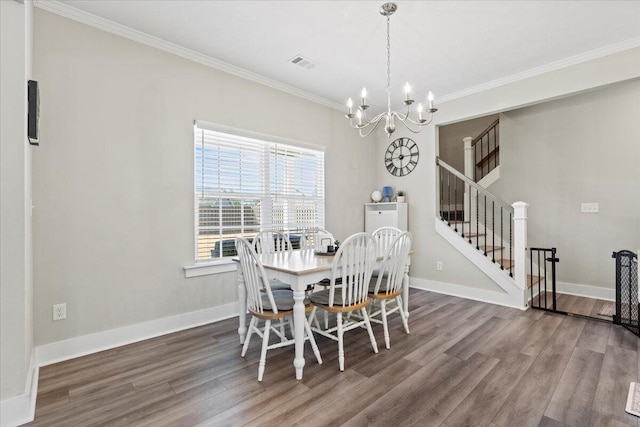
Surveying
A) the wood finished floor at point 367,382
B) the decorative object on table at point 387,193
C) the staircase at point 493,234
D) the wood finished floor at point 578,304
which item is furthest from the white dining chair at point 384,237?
the wood finished floor at point 578,304

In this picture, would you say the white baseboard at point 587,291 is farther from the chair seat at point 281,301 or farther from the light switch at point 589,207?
the chair seat at point 281,301

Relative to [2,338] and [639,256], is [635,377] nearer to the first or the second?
[639,256]

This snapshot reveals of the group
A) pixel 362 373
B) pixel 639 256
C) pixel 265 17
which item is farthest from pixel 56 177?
pixel 639 256

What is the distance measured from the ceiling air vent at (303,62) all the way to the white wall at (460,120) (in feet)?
6.81

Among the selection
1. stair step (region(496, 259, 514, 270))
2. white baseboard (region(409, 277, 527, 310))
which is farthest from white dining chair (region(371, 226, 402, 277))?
stair step (region(496, 259, 514, 270))

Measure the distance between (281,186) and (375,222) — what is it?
1761mm

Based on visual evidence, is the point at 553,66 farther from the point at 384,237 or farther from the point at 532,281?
the point at 384,237

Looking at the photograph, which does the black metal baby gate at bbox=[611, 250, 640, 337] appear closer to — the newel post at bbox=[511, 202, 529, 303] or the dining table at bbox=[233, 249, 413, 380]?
the newel post at bbox=[511, 202, 529, 303]

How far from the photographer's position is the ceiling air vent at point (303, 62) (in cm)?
329

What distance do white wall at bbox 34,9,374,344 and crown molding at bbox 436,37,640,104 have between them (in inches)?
119

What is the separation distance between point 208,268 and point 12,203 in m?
1.80

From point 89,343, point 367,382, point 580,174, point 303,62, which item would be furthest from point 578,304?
point 89,343

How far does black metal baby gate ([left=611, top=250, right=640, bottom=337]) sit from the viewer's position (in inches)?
119

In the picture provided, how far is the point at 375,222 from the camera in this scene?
4949mm
